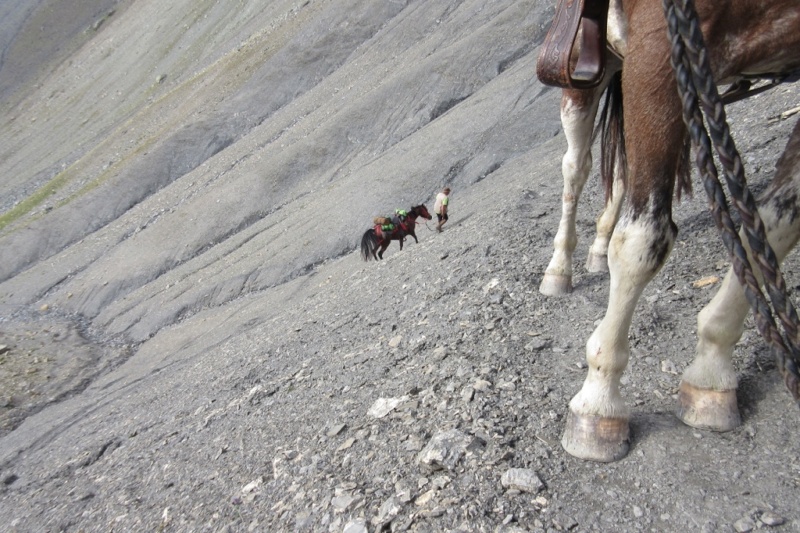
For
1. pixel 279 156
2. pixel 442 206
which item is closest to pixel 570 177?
pixel 442 206

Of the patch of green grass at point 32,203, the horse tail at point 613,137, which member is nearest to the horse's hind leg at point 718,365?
the horse tail at point 613,137

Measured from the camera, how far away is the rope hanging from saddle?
83.7 inches

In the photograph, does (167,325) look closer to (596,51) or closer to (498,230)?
(498,230)

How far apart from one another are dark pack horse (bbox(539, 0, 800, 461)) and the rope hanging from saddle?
789mm

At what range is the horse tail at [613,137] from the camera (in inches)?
203

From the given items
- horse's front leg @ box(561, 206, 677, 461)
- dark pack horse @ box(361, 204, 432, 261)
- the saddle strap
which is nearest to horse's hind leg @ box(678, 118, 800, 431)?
horse's front leg @ box(561, 206, 677, 461)

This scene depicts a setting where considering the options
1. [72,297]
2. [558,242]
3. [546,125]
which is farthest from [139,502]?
A: [72,297]

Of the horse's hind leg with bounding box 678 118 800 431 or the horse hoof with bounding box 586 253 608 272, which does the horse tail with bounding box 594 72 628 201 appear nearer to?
the horse hoof with bounding box 586 253 608 272

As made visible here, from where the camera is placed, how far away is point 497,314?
5273 mm

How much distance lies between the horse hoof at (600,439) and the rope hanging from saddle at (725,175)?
4.17ft

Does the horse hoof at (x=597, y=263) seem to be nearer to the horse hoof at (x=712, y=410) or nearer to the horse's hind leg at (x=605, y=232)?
the horse's hind leg at (x=605, y=232)

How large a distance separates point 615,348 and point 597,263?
8.35ft

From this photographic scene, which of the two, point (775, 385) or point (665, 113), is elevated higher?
point (665, 113)

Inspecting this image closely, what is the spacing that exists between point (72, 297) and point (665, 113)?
20206 millimetres
